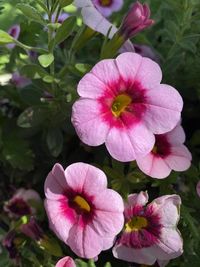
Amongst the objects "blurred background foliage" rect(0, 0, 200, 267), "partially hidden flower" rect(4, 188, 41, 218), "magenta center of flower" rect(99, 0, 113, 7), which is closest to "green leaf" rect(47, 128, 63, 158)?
"blurred background foliage" rect(0, 0, 200, 267)

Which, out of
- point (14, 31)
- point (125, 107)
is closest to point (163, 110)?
point (125, 107)

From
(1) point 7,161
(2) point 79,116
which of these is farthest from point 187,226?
(1) point 7,161

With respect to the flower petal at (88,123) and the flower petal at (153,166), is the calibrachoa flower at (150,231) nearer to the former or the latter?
the flower petal at (153,166)

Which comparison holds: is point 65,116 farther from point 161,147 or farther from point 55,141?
point 161,147

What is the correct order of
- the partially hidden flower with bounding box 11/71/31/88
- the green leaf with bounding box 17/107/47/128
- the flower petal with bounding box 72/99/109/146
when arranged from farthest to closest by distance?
the partially hidden flower with bounding box 11/71/31/88 → the green leaf with bounding box 17/107/47/128 → the flower petal with bounding box 72/99/109/146

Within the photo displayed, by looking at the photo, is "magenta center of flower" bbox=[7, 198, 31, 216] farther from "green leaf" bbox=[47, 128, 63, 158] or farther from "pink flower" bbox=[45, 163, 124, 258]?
"pink flower" bbox=[45, 163, 124, 258]
